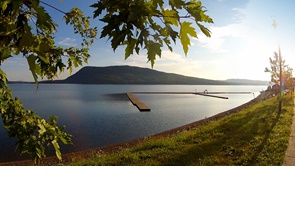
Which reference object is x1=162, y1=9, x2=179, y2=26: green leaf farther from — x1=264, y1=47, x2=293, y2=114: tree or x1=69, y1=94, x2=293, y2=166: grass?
x1=264, y1=47, x2=293, y2=114: tree

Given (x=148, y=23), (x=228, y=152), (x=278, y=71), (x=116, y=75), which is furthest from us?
(x=116, y=75)

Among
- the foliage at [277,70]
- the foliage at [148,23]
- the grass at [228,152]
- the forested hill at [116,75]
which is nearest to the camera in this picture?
the foliage at [148,23]

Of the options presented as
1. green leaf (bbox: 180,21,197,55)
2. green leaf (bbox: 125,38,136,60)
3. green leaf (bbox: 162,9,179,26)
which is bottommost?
green leaf (bbox: 125,38,136,60)

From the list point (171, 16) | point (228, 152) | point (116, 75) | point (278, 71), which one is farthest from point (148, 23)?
point (116, 75)

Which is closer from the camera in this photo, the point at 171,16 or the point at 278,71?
the point at 171,16

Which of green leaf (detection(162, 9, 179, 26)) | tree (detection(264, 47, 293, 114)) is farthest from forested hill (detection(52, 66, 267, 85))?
green leaf (detection(162, 9, 179, 26))

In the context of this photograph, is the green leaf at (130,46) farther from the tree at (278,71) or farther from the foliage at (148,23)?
the tree at (278,71)

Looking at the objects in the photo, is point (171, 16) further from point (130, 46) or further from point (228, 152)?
point (228, 152)

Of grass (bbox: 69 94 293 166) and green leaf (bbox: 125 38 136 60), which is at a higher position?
green leaf (bbox: 125 38 136 60)

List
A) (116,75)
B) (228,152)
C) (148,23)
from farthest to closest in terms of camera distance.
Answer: (116,75) → (228,152) → (148,23)

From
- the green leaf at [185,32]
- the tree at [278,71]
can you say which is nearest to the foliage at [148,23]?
the green leaf at [185,32]

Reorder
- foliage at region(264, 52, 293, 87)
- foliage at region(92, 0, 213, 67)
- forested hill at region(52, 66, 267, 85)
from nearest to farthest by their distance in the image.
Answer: foliage at region(92, 0, 213, 67) → foliage at region(264, 52, 293, 87) → forested hill at region(52, 66, 267, 85)
